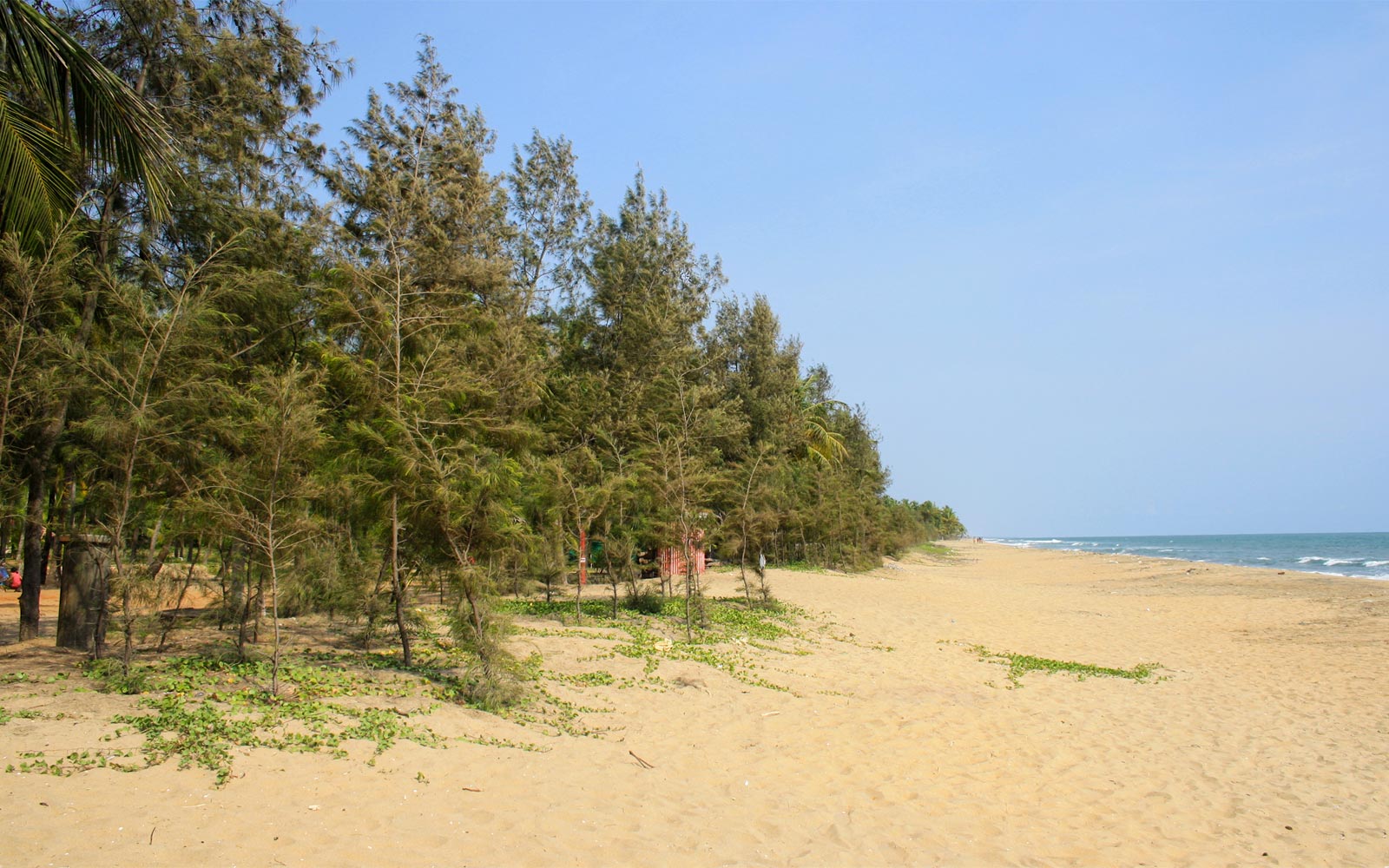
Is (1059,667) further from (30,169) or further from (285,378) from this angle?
(30,169)

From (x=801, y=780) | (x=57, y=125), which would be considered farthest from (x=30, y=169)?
(x=801, y=780)

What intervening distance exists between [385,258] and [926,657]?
1199cm

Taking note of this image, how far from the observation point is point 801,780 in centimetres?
743

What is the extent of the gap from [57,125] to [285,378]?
3.11 m

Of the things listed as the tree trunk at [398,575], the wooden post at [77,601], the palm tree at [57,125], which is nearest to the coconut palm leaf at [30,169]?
the palm tree at [57,125]

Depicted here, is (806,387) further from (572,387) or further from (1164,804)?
(1164,804)

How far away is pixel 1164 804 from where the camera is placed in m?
7.39

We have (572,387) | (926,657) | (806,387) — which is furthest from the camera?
(806,387)

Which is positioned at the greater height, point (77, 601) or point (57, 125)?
point (57, 125)

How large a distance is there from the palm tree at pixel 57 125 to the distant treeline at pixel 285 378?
332 mm

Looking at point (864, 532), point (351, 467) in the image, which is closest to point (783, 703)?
point (351, 467)

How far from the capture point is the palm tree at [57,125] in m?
5.49

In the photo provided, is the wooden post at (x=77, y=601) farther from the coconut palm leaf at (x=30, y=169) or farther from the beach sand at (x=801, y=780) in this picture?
the coconut palm leaf at (x=30, y=169)

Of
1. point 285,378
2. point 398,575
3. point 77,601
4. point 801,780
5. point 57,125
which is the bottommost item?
point 801,780
